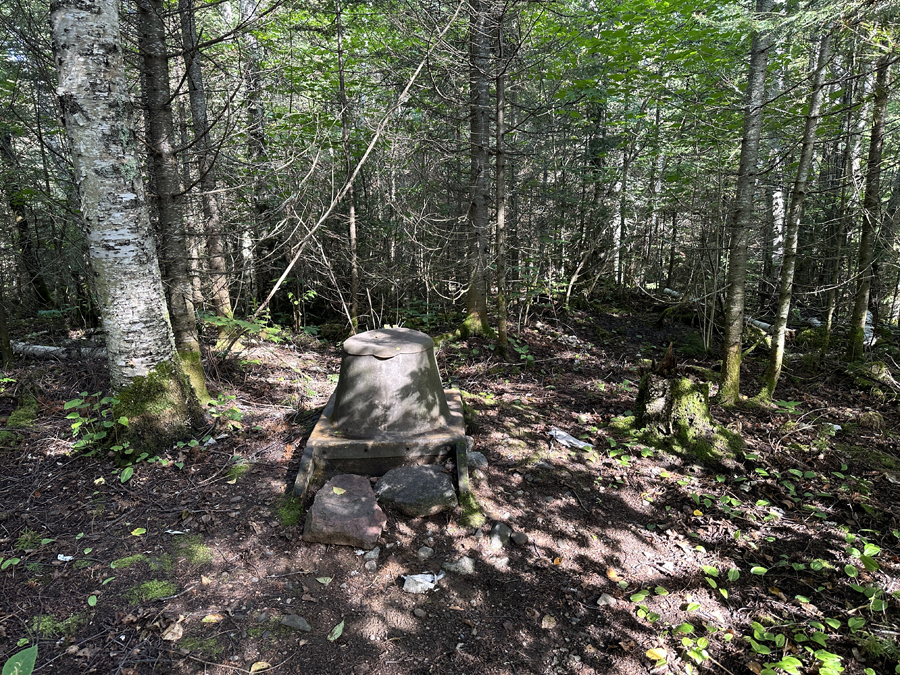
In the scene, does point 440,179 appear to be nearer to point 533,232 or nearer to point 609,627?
point 533,232

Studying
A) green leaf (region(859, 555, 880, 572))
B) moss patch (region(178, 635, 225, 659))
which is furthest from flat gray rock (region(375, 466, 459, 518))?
green leaf (region(859, 555, 880, 572))

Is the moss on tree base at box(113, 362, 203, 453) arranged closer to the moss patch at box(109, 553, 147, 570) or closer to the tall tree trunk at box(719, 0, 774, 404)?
the moss patch at box(109, 553, 147, 570)

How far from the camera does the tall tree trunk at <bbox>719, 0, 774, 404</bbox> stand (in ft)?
17.2

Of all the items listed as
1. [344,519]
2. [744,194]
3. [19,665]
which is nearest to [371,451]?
[344,519]

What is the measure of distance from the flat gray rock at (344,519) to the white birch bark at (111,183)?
200cm

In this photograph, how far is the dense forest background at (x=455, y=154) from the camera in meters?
5.38

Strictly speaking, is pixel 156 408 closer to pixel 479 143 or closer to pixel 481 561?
pixel 481 561

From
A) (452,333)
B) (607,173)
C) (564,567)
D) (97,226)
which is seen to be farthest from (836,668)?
(607,173)

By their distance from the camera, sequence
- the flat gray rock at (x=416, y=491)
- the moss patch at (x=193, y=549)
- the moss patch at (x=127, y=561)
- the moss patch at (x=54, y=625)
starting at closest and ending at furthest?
the moss patch at (x=54, y=625) → the moss patch at (x=127, y=561) → the moss patch at (x=193, y=549) → the flat gray rock at (x=416, y=491)

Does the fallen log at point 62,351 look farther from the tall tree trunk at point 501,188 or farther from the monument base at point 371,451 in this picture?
the tall tree trunk at point 501,188

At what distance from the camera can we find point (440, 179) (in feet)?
34.8

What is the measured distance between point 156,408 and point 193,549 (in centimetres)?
142

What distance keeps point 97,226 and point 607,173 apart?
10496mm

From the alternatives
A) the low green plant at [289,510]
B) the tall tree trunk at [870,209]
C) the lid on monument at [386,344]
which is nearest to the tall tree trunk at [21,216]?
the lid on monument at [386,344]
